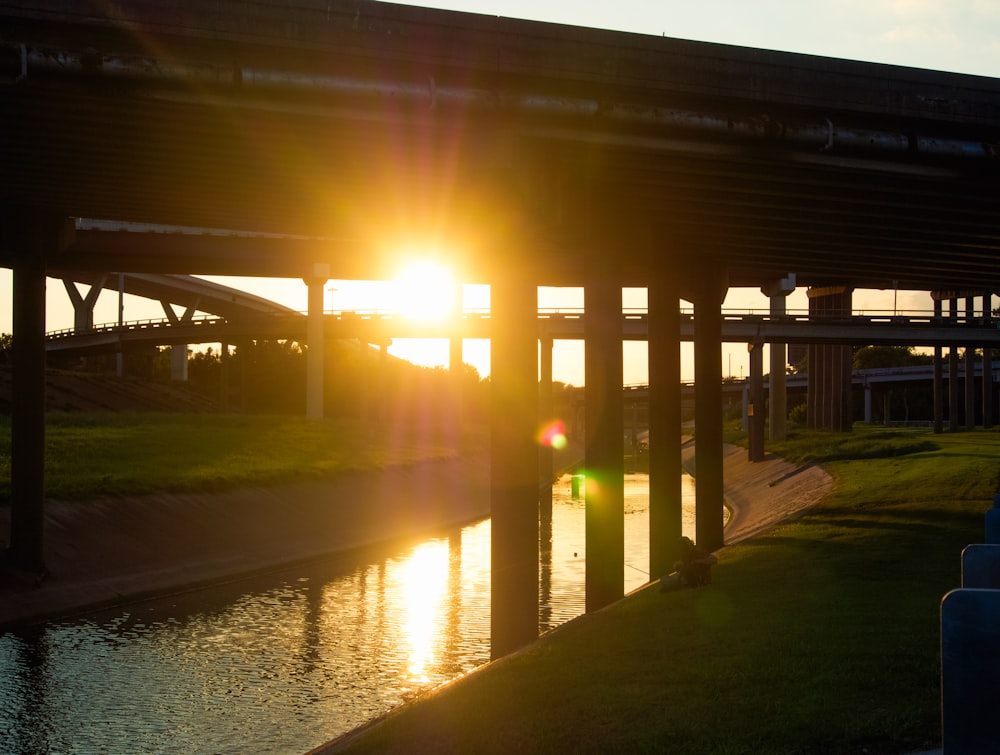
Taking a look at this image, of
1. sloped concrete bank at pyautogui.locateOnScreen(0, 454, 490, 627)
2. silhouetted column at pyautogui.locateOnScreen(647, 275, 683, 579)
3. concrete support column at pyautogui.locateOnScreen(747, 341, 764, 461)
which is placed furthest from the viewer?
concrete support column at pyautogui.locateOnScreen(747, 341, 764, 461)

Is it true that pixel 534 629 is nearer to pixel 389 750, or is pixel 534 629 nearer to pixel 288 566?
pixel 389 750

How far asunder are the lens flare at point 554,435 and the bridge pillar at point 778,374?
20.1 m

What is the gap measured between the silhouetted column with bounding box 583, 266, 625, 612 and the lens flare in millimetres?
64769

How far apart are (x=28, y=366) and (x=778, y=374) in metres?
79.8

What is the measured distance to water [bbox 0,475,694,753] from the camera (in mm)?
17438

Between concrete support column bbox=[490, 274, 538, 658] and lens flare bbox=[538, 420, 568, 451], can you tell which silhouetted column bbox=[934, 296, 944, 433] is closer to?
lens flare bbox=[538, 420, 568, 451]

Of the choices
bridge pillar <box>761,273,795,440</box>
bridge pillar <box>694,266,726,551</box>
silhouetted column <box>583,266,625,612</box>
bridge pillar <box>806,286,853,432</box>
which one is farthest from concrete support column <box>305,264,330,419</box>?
silhouetted column <box>583,266,625,612</box>

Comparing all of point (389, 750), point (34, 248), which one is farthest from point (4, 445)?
point (389, 750)

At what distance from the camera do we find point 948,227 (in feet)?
102

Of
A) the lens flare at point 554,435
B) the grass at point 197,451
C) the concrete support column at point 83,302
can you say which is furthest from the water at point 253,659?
the concrete support column at point 83,302

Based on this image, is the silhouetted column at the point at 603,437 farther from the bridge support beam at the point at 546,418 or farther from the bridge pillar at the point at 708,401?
the bridge support beam at the point at 546,418

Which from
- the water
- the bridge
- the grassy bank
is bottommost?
the water

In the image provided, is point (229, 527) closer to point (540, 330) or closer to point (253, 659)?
point (253, 659)

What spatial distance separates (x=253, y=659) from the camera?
22703 millimetres
